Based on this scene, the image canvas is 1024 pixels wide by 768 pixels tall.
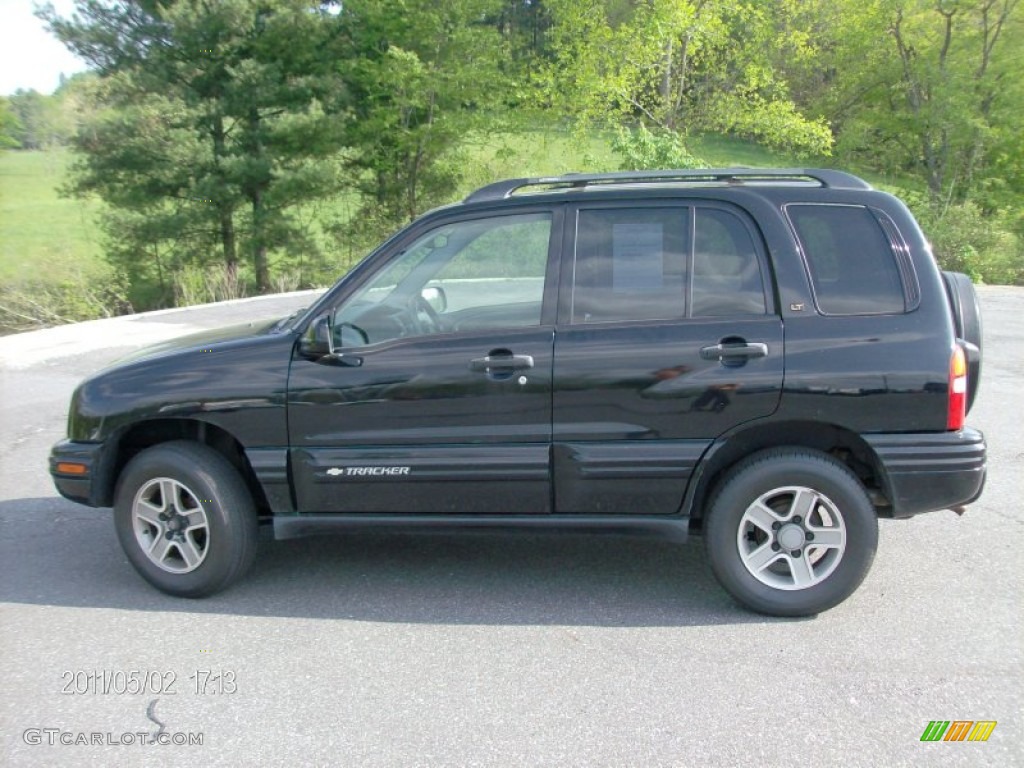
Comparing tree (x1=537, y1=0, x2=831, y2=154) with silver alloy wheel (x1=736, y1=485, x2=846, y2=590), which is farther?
tree (x1=537, y1=0, x2=831, y2=154)

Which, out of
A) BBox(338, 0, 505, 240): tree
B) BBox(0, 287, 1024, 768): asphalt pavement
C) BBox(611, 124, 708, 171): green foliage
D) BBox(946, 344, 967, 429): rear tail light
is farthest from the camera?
BBox(338, 0, 505, 240): tree

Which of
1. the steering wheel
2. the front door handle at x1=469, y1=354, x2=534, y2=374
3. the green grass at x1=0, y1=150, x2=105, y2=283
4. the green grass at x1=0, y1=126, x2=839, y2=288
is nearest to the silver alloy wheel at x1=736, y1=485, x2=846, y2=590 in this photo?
the front door handle at x1=469, y1=354, x2=534, y2=374

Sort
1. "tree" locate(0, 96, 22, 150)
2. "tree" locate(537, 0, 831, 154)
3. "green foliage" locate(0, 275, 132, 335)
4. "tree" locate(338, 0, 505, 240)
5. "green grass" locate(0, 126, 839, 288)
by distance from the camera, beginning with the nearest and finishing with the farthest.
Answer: "green foliage" locate(0, 275, 132, 335) < "green grass" locate(0, 126, 839, 288) < "tree" locate(537, 0, 831, 154) < "tree" locate(0, 96, 22, 150) < "tree" locate(338, 0, 505, 240)

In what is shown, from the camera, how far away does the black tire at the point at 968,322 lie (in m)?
3.89

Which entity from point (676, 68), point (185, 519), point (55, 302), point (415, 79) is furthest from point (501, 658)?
point (415, 79)

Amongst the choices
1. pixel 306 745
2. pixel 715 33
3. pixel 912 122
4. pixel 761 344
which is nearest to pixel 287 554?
pixel 306 745

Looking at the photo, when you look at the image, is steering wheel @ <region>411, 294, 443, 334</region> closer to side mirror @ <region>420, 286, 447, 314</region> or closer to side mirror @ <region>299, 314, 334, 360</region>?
side mirror @ <region>420, 286, 447, 314</region>

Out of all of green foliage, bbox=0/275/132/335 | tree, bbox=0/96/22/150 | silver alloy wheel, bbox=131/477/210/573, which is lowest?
green foliage, bbox=0/275/132/335

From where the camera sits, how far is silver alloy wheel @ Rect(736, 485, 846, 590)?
12.7ft

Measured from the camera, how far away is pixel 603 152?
806 inches

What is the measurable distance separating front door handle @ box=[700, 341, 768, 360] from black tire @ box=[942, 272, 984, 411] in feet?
2.96

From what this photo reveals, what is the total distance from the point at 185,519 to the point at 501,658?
170 cm

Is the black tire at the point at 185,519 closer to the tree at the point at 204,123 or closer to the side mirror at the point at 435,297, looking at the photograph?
the side mirror at the point at 435,297

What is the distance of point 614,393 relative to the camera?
3865 mm
